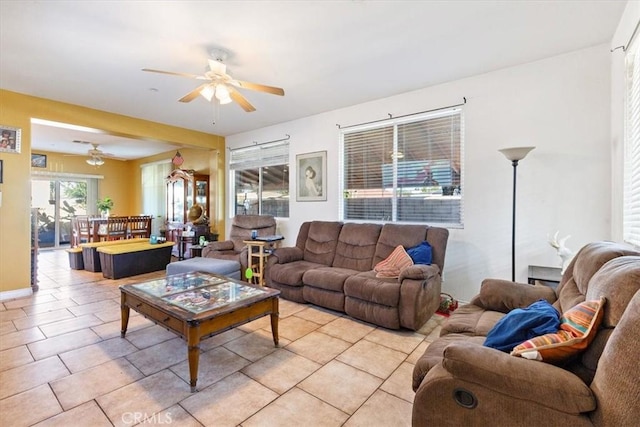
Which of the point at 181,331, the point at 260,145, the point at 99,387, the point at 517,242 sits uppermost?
the point at 260,145

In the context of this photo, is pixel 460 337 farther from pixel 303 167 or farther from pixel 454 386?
pixel 303 167

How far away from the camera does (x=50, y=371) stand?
6.87ft

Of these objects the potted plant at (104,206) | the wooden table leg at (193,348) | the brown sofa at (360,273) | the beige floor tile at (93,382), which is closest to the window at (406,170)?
the brown sofa at (360,273)

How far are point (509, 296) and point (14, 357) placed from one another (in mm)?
3773

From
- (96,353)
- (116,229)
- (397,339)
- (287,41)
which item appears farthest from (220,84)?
(116,229)

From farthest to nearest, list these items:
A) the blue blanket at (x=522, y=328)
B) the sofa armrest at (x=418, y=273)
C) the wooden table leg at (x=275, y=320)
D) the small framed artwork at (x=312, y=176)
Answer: the small framed artwork at (x=312, y=176)
the sofa armrest at (x=418, y=273)
the wooden table leg at (x=275, y=320)
the blue blanket at (x=522, y=328)

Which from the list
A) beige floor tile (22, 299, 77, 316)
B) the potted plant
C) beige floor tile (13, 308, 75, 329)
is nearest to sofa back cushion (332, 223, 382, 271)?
beige floor tile (13, 308, 75, 329)

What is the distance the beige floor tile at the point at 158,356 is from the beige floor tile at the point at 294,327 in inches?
34.0

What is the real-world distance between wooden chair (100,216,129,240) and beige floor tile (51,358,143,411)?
482cm

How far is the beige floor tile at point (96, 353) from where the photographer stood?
7.16 ft

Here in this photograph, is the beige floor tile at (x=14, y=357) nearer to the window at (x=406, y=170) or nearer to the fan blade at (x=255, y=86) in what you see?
the fan blade at (x=255, y=86)

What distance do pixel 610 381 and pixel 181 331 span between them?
6.98 ft

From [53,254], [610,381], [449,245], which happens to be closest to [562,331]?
[610,381]

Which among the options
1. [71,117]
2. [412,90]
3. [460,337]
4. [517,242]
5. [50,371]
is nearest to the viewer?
[460,337]
